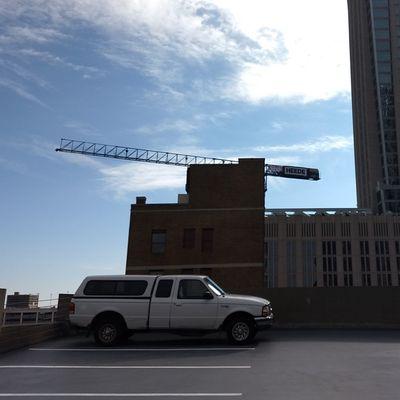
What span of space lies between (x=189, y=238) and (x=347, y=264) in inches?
3044

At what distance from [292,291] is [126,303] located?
903cm

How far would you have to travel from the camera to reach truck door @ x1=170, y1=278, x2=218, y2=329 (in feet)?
47.9

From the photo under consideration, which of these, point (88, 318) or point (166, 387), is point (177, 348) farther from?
point (166, 387)

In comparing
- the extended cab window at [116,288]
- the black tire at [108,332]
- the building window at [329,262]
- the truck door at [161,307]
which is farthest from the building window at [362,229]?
the black tire at [108,332]

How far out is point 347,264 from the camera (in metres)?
121

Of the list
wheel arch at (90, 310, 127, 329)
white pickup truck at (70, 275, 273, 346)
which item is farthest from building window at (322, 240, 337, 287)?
wheel arch at (90, 310, 127, 329)

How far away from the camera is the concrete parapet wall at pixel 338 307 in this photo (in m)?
21.0

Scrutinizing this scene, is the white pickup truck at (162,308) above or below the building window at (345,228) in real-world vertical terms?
below

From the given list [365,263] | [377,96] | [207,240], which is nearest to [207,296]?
[207,240]

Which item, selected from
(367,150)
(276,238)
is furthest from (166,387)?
(367,150)

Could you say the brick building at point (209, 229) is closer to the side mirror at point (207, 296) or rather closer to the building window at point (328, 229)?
the side mirror at point (207, 296)

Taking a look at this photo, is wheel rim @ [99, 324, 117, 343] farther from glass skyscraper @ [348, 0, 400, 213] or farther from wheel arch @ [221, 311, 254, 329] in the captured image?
glass skyscraper @ [348, 0, 400, 213]

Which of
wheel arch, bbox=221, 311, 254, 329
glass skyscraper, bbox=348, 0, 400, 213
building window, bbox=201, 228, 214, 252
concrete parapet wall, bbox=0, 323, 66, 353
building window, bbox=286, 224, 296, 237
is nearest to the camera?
concrete parapet wall, bbox=0, 323, 66, 353

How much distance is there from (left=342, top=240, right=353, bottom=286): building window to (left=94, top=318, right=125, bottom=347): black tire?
11130 cm
